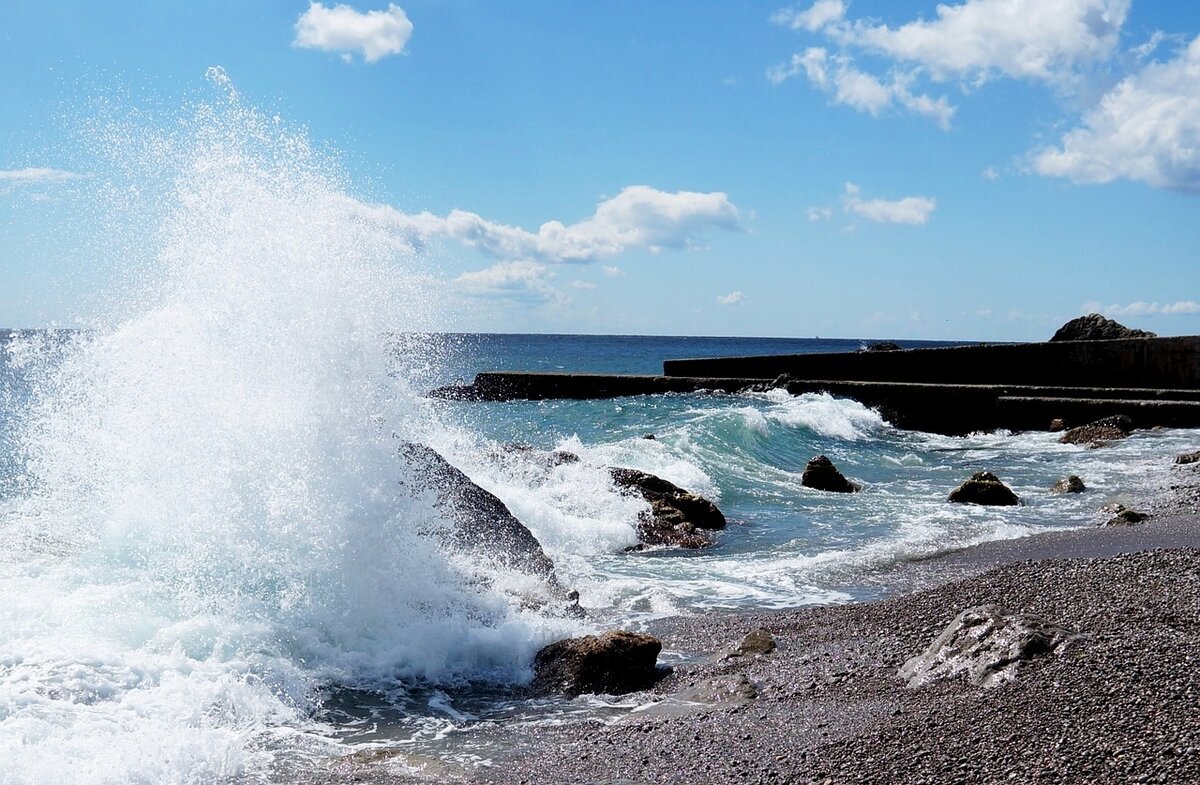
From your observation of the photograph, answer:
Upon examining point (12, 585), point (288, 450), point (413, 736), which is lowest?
point (413, 736)

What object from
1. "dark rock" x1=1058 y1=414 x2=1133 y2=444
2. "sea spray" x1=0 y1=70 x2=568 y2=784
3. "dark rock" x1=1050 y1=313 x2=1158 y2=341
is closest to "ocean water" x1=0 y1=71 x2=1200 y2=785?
"sea spray" x1=0 y1=70 x2=568 y2=784

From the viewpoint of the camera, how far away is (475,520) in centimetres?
780

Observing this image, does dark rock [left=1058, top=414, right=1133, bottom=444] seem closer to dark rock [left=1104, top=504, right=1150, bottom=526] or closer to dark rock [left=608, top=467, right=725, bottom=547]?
dark rock [left=1104, top=504, right=1150, bottom=526]

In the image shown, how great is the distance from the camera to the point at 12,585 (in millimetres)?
6738

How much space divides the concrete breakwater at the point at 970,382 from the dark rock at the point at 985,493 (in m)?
8.59

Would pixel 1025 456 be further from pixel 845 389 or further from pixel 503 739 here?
pixel 503 739

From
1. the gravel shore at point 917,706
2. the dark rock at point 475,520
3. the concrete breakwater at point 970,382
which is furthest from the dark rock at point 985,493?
the concrete breakwater at point 970,382

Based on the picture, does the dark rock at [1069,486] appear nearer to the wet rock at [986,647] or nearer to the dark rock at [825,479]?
the dark rock at [825,479]

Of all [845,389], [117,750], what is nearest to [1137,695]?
[117,750]

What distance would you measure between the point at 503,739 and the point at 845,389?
1986 cm

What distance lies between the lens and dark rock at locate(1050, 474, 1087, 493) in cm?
1270

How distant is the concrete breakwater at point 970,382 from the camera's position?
2017cm

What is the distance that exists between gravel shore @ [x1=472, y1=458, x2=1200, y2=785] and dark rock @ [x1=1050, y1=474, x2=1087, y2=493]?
612 centimetres

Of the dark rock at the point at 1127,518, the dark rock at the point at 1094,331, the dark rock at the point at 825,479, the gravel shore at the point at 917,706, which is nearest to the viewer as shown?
the gravel shore at the point at 917,706
